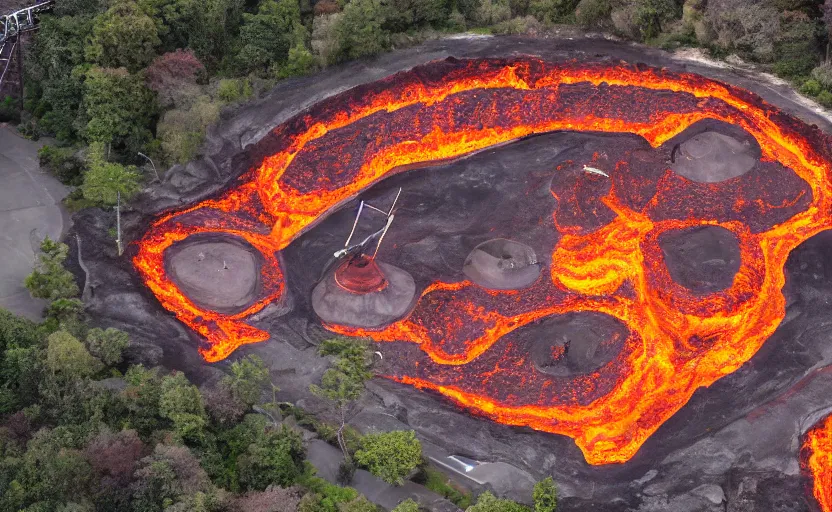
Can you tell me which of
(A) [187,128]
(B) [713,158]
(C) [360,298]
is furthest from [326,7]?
(B) [713,158]

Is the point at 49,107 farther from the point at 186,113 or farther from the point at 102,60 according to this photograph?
the point at 186,113

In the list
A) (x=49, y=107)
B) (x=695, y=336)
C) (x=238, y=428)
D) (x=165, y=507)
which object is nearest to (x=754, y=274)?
(x=695, y=336)

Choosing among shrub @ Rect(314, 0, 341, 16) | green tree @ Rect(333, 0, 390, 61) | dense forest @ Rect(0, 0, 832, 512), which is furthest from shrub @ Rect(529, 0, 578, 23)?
shrub @ Rect(314, 0, 341, 16)

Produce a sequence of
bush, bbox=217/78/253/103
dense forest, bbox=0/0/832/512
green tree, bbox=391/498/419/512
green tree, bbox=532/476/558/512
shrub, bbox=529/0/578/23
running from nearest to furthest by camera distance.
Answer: dense forest, bbox=0/0/832/512 < green tree, bbox=391/498/419/512 < green tree, bbox=532/476/558/512 < bush, bbox=217/78/253/103 < shrub, bbox=529/0/578/23

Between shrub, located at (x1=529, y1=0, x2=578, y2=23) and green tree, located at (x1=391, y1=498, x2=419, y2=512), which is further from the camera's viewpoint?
shrub, located at (x1=529, y1=0, x2=578, y2=23)

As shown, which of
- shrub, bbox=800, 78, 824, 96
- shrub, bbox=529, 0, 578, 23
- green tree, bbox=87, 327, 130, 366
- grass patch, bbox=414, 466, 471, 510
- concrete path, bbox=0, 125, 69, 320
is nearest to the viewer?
grass patch, bbox=414, 466, 471, 510

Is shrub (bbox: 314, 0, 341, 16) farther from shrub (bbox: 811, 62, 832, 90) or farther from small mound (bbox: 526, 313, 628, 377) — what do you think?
shrub (bbox: 811, 62, 832, 90)

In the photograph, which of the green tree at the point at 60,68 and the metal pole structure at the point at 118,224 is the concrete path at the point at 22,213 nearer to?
the green tree at the point at 60,68
